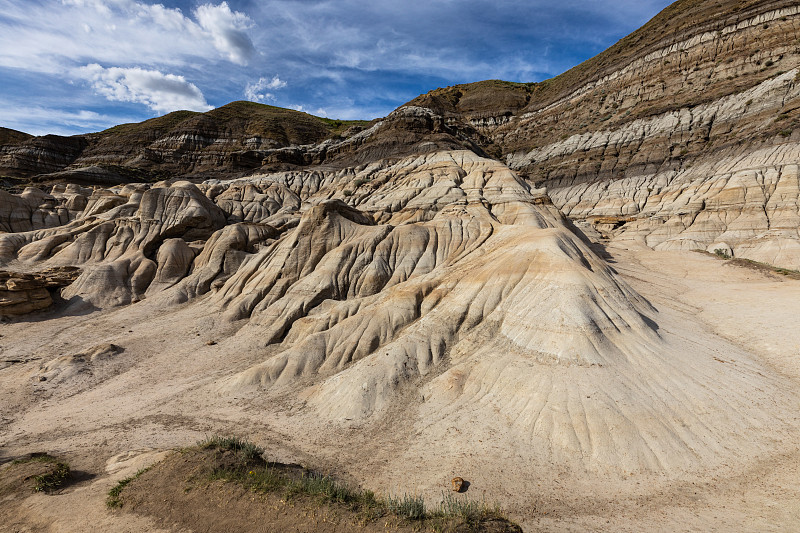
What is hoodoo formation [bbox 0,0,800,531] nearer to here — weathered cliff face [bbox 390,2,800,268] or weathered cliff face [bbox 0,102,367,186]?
weathered cliff face [bbox 390,2,800,268]

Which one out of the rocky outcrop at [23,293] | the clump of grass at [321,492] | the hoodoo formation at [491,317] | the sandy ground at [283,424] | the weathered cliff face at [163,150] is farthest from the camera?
the weathered cliff face at [163,150]

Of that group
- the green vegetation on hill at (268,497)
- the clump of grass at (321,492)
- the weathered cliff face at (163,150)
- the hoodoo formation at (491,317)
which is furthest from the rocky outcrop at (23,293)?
the weathered cliff face at (163,150)

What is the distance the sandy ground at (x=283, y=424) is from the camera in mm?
6875

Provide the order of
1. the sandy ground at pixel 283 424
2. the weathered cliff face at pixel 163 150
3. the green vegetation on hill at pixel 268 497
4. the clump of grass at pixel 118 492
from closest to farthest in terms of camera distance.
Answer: the green vegetation on hill at pixel 268 497
the clump of grass at pixel 118 492
the sandy ground at pixel 283 424
the weathered cliff face at pixel 163 150

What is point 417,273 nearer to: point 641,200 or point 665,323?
point 665,323

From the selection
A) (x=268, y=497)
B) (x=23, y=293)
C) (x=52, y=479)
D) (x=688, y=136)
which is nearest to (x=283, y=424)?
(x=52, y=479)

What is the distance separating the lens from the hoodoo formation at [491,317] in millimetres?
8867

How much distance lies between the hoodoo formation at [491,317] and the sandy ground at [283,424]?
96mm

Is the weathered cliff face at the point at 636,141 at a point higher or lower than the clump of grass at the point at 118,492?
higher

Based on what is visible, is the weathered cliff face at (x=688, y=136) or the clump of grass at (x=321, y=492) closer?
the clump of grass at (x=321, y=492)

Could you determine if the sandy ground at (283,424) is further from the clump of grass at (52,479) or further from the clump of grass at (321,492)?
the clump of grass at (321,492)

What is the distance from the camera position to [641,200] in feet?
140

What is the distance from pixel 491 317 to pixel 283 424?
9.94m

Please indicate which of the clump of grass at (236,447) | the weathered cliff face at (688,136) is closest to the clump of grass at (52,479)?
the clump of grass at (236,447)
